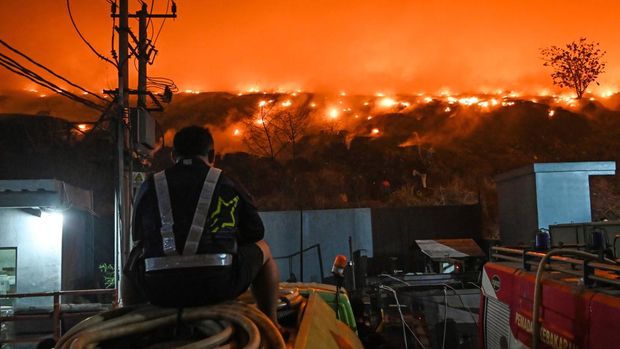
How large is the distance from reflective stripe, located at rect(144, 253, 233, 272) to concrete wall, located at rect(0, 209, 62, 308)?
44.6ft

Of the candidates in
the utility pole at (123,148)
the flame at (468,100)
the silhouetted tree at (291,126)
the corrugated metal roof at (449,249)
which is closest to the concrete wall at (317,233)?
the corrugated metal roof at (449,249)

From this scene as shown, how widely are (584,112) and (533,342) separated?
59.6m

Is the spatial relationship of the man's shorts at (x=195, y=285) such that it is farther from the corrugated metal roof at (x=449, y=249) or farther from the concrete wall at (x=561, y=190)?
the concrete wall at (x=561, y=190)

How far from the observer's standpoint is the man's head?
110 inches

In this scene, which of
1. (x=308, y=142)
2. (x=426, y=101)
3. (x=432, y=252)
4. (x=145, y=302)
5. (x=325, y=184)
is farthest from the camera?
(x=426, y=101)

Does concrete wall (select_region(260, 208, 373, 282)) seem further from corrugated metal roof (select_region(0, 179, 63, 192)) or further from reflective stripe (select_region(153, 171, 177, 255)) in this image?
reflective stripe (select_region(153, 171, 177, 255))

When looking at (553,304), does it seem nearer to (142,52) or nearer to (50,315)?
(50,315)

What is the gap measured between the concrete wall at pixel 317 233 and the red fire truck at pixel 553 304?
45.5 feet

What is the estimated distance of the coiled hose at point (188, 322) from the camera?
7.18ft

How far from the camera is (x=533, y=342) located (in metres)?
3.19

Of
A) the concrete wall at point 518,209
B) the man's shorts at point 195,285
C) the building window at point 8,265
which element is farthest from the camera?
the building window at point 8,265

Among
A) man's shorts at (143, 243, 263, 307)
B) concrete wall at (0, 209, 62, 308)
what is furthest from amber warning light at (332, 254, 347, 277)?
concrete wall at (0, 209, 62, 308)

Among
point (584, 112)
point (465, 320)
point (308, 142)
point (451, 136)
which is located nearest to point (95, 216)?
point (465, 320)

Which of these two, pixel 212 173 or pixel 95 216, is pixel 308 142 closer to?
pixel 95 216
